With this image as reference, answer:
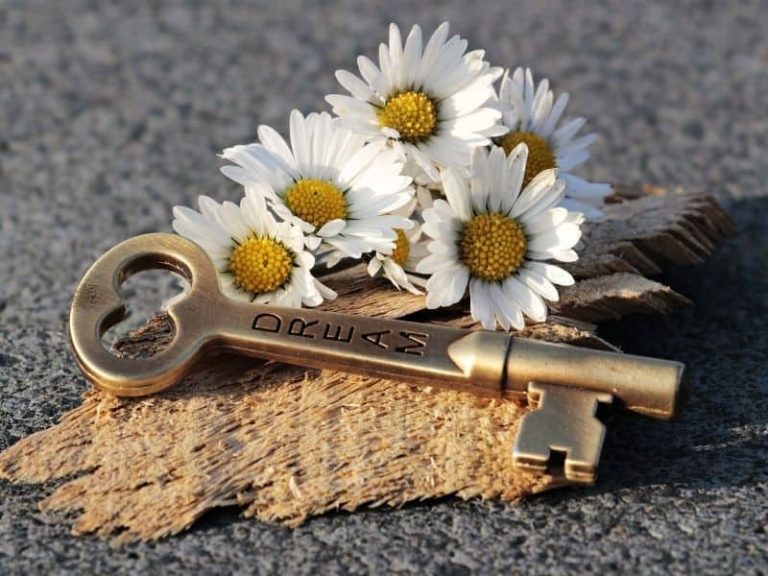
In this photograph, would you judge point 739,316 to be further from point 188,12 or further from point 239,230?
point 188,12

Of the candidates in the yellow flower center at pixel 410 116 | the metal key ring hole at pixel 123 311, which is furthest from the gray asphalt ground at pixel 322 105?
the yellow flower center at pixel 410 116

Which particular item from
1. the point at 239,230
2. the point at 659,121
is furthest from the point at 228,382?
the point at 659,121

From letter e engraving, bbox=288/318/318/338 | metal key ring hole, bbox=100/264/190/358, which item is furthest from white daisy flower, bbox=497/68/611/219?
Answer: metal key ring hole, bbox=100/264/190/358

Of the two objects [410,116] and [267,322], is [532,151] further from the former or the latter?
[267,322]

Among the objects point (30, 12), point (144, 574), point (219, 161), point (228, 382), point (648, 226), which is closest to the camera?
point (144, 574)

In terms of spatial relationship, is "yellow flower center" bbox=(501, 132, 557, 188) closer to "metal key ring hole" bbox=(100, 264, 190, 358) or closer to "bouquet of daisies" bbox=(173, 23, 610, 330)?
"bouquet of daisies" bbox=(173, 23, 610, 330)

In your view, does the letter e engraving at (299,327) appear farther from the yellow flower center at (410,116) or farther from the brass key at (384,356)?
the yellow flower center at (410,116)

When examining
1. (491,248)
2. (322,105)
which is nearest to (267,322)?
(491,248)
